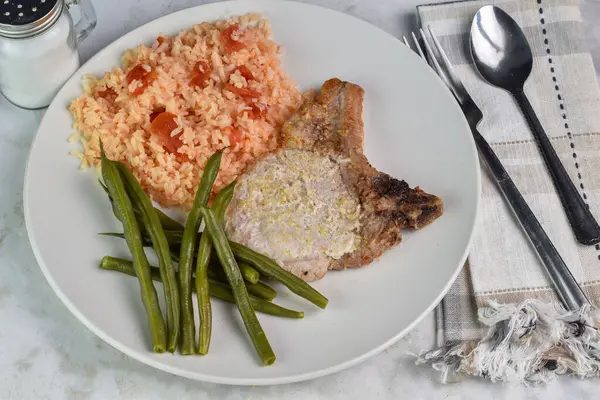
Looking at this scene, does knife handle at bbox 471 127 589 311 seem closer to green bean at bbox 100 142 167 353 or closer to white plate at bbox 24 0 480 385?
white plate at bbox 24 0 480 385

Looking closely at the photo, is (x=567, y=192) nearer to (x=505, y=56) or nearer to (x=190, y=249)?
(x=505, y=56)

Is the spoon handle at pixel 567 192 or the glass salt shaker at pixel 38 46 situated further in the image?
the spoon handle at pixel 567 192

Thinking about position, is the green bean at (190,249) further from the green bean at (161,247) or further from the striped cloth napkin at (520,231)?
the striped cloth napkin at (520,231)

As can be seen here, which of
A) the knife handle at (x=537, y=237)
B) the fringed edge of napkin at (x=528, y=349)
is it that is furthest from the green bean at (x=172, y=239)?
the knife handle at (x=537, y=237)

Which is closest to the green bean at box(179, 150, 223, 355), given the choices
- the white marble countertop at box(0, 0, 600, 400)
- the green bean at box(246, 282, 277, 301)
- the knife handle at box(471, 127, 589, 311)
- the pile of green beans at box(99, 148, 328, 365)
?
the pile of green beans at box(99, 148, 328, 365)

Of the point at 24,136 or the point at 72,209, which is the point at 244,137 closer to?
the point at 72,209

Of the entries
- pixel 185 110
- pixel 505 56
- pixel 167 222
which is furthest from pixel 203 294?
pixel 505 56

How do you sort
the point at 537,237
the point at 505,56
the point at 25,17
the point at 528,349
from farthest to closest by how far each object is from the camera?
the point at 505,56
the point at 537,237
the point at 25,17
the point at 528,349
